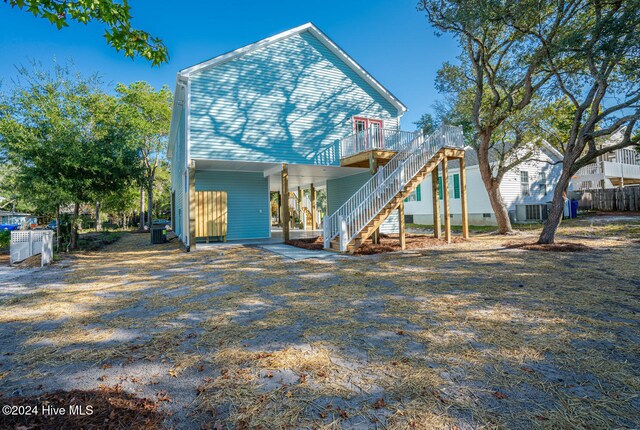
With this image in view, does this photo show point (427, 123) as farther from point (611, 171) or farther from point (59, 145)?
point (59, 145)

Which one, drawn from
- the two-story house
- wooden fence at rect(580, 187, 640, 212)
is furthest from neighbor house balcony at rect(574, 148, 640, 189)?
the two-story house

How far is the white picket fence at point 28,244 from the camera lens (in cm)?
821

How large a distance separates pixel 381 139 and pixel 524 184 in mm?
13354

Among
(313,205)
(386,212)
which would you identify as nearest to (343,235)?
(386,212)

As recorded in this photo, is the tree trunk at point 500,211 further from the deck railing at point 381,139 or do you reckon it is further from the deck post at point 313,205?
the deck post at point 313,205

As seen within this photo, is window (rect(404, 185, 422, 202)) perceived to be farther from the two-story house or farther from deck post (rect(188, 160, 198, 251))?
deck post (rect(188, 160, 198, 251))

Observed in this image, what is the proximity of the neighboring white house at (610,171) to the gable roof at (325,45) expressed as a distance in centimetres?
1758

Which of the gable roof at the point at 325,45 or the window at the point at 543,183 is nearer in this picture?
the gable roof at the point at 325,45

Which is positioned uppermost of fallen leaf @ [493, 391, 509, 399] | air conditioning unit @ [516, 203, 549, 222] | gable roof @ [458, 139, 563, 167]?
gable roof @ [458, 139, 563, 167]

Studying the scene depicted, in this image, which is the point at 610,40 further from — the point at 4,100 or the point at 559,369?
the point at 4,100

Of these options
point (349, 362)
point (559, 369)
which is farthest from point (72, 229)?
point (559, 369)

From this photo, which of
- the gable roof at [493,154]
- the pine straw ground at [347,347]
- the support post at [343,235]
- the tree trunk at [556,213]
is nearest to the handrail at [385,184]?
the support post at [343,235]

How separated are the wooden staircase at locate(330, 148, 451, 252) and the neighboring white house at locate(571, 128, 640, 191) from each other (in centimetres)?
1867

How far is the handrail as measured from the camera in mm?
9117
